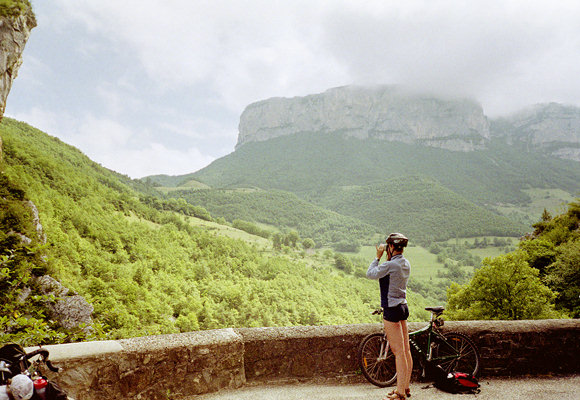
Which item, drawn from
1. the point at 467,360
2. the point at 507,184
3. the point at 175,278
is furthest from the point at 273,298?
the point at 507,184

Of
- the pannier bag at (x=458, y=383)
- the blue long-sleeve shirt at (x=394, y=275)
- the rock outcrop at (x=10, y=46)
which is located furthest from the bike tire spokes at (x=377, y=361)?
the rock outcrop at (x=10, y=46)

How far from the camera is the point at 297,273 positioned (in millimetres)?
82562

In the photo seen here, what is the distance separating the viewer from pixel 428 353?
433cm

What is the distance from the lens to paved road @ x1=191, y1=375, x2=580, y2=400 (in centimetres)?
384

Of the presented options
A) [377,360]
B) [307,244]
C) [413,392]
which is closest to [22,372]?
[377,360]

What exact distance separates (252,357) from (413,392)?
2.06 metres

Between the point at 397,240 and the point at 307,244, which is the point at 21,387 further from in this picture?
the point at 307,244

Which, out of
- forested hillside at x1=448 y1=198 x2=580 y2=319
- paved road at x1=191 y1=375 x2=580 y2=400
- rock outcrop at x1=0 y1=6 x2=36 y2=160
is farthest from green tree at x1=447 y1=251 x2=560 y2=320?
rock outcrop at x1=0 y1=6 x2=36 y2=160

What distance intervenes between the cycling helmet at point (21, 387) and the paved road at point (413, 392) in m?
1.90

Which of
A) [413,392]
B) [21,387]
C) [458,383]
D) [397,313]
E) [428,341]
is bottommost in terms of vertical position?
[413,392]

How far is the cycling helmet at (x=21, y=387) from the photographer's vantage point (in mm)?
2186

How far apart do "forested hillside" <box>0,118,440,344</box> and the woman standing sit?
16283 mm

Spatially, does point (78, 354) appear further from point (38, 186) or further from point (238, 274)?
point (238, 274)

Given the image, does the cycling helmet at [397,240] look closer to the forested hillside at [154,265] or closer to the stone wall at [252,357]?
the stone wall at [252,357]
